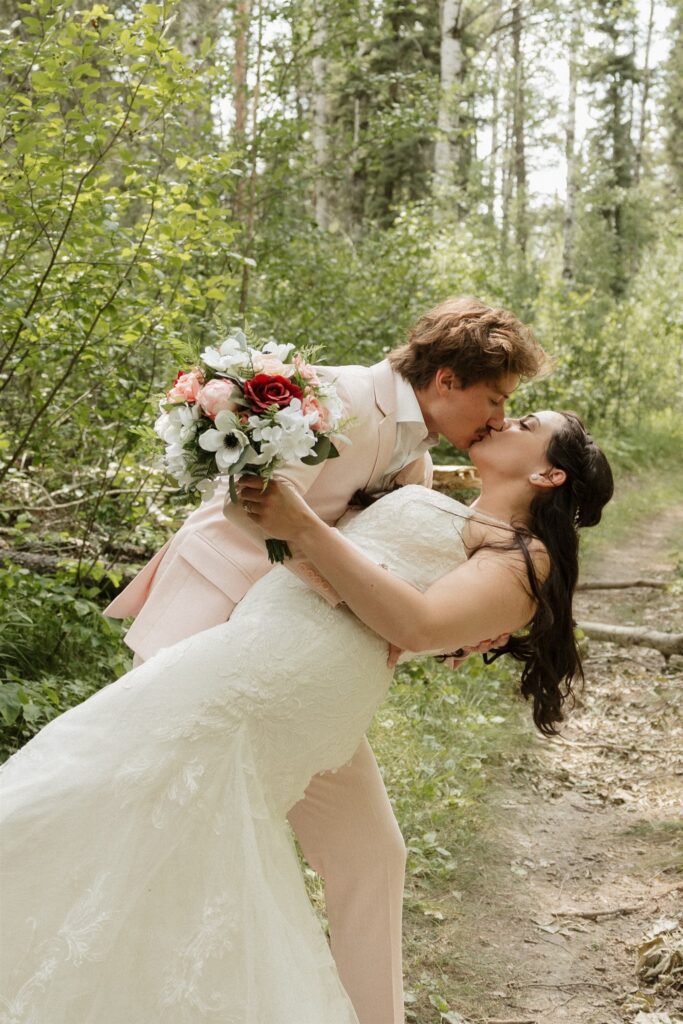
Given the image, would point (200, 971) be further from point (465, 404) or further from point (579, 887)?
point (579, 887)

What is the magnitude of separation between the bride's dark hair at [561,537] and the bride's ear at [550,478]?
0.02 metres

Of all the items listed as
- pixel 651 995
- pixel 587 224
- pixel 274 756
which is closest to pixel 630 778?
pixel 651 995

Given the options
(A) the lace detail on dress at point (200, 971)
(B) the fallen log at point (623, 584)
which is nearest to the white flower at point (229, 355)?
(A) the lace detail on dress at point (200, 971)

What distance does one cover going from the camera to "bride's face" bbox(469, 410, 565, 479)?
2795 mm

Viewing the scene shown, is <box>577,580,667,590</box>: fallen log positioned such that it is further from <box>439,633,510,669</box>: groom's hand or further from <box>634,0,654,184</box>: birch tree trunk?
<box>634,0,654,184</box>: birch tree trunk

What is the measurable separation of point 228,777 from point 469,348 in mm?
1346

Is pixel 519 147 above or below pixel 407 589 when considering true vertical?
above

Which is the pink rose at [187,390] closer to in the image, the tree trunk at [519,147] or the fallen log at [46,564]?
the fallen log at [46,564]

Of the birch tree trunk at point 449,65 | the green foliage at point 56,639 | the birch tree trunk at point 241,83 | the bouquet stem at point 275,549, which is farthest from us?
the birch tree trunk at point 449,65

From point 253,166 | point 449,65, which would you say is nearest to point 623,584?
point 253,166

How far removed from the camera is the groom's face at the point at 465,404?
289 centimetres

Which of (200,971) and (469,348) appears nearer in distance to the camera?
(200,971)

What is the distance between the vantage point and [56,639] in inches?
193

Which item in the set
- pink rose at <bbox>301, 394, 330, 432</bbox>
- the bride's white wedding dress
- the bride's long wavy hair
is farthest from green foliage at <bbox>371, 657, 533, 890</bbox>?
pink rose at <bbox>301, 394, 330, 432</bbox>
